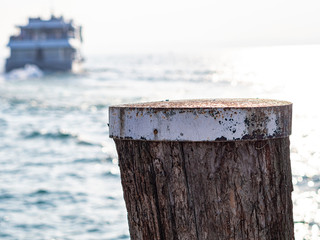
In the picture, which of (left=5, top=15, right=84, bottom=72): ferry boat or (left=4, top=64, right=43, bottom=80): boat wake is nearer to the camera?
(left=4, top=64, right=43, bottom=80): boat wake

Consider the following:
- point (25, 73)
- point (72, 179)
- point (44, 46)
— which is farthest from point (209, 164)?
point (44, 46)

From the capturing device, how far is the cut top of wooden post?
1803 mm

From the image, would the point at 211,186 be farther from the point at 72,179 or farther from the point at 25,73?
the point at 25,73

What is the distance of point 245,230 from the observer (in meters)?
1.88

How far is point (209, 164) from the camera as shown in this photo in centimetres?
184

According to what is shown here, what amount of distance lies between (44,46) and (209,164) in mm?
60021

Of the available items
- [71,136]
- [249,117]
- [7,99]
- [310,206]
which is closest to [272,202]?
[249,117]

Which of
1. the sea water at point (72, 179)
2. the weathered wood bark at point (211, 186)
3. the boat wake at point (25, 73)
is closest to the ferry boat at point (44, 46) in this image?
the boat wake at point (25, 73)

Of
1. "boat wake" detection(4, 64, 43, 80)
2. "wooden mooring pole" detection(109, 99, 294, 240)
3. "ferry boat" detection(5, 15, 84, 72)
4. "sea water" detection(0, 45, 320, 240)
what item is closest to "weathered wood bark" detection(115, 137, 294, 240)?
"wooden mooring pole" detection(109, 99, 294, 240)

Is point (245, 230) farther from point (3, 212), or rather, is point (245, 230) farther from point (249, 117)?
point (3, 212)

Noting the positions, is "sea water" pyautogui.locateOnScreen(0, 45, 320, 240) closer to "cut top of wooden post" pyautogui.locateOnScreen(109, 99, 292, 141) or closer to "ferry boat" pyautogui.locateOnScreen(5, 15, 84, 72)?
"cut top of wooden post" pyautogui.locateOnScreen(109, 99, 292, 141)

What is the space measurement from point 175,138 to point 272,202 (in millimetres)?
423

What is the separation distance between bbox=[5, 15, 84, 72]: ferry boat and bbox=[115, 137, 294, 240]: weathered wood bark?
5852cm

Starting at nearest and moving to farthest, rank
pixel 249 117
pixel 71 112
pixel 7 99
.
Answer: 1. pixel 249 117
2. pixel 71 112
3. pixel 7 99
